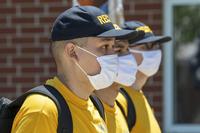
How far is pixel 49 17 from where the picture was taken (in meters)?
6.74

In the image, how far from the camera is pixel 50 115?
2.62 m

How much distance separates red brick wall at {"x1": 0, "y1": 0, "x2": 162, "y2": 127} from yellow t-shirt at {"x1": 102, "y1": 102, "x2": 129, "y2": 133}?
316cm

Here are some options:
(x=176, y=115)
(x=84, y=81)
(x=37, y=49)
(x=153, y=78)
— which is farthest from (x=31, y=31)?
(x=84, y=81)

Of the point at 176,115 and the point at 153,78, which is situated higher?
the point at 153,78

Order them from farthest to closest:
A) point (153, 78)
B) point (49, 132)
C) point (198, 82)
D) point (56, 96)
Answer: point (198, 82)
point (153, 78)
point (56, 96)
point (49, 132)

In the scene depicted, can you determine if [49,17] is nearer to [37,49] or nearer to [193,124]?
[37,49]

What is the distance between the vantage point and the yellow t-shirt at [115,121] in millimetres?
3404

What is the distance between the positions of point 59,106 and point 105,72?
0.41 metres

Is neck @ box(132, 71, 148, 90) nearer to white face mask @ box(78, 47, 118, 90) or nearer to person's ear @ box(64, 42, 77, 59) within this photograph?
white face mask @ box(78, 47, 118, 90)

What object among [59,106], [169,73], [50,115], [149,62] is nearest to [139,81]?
[149,62]

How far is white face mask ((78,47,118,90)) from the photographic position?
296 centimetres

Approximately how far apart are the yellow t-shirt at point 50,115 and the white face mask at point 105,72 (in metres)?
0.12

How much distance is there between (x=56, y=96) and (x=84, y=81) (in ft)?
0.68

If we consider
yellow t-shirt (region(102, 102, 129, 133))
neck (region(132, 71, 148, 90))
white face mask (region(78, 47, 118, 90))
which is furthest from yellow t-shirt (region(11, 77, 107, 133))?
neck (region(132, 71, 148, 90))
